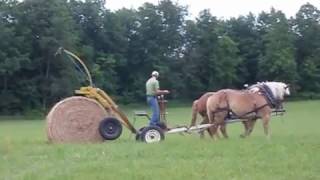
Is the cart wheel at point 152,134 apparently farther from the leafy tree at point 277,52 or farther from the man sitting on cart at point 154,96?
the leafy tree at point 277,52

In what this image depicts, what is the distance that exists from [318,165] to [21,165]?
187 inches

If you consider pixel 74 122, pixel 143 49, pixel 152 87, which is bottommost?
pixel 74 122

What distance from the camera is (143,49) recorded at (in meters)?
90.9

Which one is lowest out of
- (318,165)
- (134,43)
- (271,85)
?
(318,165)

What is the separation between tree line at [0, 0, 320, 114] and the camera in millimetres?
74688

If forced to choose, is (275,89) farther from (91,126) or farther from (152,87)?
(91,126)

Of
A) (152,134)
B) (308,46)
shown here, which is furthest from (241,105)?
(308,46)

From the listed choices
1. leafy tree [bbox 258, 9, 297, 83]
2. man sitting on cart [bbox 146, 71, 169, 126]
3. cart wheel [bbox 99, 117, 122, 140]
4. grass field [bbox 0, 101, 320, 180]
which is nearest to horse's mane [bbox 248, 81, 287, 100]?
man sitting on cart [bbox 146, 71, 169, 126]

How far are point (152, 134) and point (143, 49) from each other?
7377 centimetres

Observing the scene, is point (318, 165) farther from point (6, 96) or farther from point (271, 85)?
point (6, 96)

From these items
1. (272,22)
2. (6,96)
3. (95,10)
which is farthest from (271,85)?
(272,22)

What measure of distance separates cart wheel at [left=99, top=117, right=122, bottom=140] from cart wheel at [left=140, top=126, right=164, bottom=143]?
627 millimetres

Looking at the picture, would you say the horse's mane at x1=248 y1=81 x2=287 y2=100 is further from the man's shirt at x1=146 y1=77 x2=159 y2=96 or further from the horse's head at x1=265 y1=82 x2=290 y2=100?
the man's shirt at x1=146 y1=77 x2=159 y2=96

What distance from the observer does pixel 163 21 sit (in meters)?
96.4
